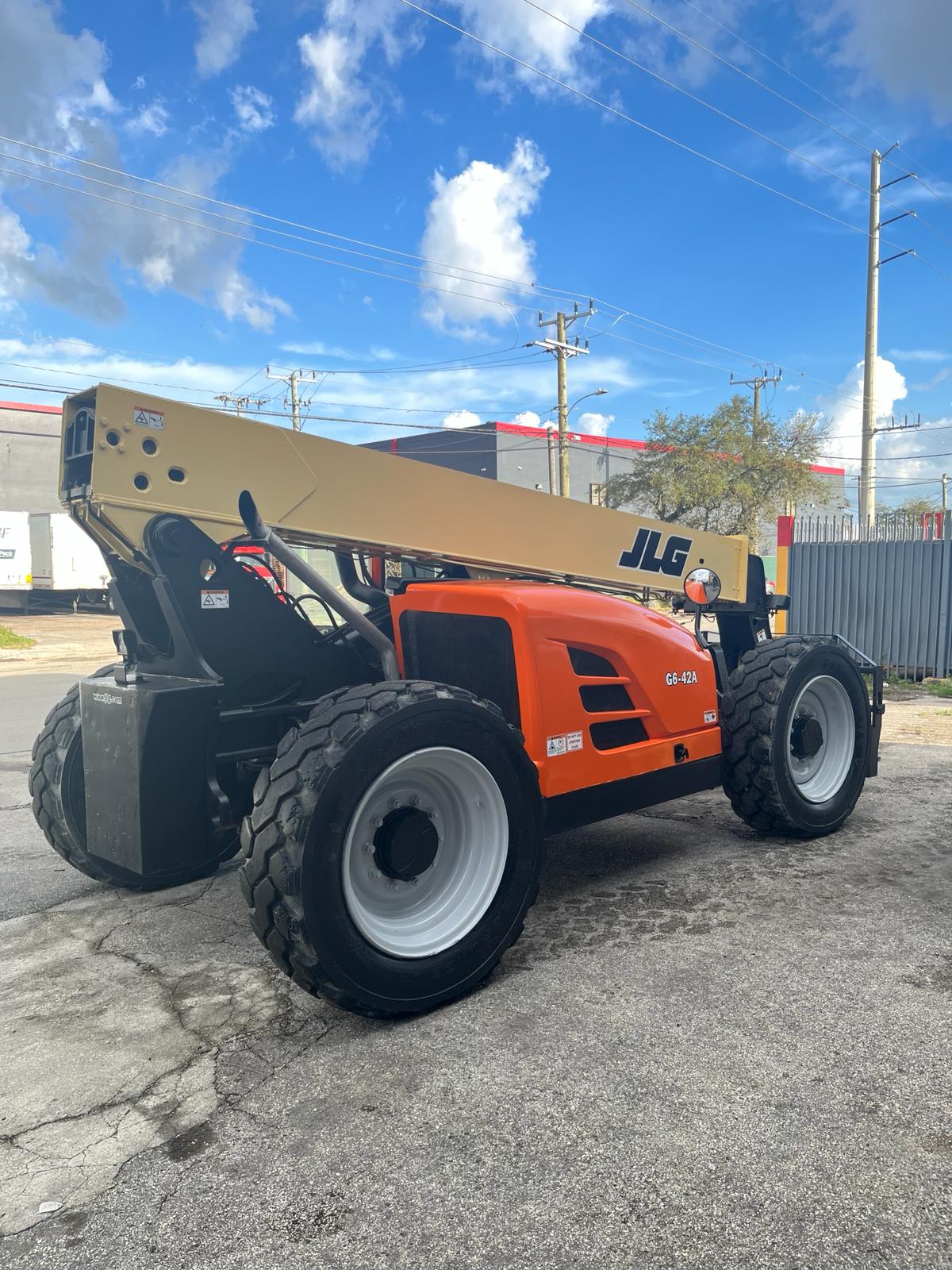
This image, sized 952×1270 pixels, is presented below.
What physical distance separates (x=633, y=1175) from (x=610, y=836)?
10.4ft

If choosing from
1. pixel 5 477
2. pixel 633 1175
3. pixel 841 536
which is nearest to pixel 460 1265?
pixel 633 1175

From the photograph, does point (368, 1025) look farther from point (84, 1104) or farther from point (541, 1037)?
point (84, 1104)

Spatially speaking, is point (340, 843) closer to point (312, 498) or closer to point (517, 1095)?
point (517, 1095)

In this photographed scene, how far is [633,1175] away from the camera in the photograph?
7.88 ft

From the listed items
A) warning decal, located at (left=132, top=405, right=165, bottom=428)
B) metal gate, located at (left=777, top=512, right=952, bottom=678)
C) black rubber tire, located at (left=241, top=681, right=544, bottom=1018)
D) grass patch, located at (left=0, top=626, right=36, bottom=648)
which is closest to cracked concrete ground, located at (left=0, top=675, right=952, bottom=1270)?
black rubber tire, located at (left=241, top=681, right=544, bottom=1018)

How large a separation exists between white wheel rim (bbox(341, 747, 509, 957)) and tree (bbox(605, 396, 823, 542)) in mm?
35968

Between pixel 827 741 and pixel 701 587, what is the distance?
1301 mm

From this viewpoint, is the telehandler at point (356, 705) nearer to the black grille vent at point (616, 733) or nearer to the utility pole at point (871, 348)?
the black grille vent at point (616, 733)

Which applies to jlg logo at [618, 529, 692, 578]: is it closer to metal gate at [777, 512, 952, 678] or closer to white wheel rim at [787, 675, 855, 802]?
white wheel rim at [787, 675, 855, 802]

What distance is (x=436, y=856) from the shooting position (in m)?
3.54

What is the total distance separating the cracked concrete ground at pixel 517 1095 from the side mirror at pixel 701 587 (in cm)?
169

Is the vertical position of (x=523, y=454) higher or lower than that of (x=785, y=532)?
higher

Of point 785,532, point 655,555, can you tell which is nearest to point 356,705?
point 655,555

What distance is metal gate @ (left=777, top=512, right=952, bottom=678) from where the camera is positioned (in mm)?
13102
